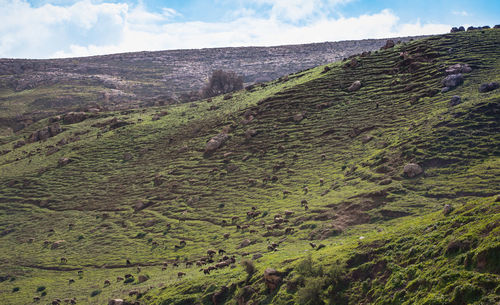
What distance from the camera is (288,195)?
1494 inches

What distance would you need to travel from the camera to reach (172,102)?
3629 inches

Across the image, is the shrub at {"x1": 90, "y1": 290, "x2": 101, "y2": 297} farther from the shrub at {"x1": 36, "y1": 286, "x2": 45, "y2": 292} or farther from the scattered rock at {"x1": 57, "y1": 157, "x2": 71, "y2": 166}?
the scattered rock at {"x1": 57, "y1": 157, "x2": 71, "y2": 166}

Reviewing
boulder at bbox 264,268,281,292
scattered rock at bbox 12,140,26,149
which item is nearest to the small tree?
scattered rock at bbox 12,140,26,149

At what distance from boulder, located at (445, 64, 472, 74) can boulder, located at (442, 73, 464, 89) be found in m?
Result: 2.28

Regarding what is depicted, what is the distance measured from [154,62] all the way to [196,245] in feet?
509

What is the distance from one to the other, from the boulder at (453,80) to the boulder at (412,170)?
735 inches

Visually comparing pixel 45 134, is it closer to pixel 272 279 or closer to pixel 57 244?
pixel 57 244

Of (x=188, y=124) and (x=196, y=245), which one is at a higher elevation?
(x=188, y=124)

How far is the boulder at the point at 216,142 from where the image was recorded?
52375 millimetres

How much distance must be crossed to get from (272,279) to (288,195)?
1932cm

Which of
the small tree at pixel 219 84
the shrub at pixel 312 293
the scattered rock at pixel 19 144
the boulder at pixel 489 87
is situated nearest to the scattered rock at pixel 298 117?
the boulder at pixel 489 87

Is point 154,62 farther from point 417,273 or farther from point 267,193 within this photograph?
point 417,273

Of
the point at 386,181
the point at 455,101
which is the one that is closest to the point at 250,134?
the point at 386,181

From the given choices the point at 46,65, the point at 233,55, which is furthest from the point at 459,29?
the point at 46,65
